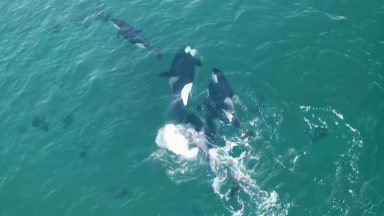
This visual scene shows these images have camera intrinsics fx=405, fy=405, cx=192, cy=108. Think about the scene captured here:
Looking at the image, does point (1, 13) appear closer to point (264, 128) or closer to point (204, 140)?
point (204, 140)

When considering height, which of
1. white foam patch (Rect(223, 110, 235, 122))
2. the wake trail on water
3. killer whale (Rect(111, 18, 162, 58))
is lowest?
the wake trail on water

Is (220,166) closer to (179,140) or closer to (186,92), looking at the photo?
(179,140)

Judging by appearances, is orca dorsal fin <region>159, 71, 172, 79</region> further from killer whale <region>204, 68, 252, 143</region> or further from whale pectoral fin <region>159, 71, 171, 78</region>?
killer whale <region>204, 68, 252, 143</region>

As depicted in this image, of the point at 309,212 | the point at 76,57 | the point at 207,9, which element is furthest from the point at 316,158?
the point at 76,57

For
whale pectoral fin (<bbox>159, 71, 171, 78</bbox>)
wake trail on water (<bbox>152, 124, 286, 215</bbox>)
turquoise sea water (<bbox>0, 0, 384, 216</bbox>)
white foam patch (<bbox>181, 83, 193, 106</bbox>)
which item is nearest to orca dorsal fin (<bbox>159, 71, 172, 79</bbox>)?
whale pectoral fin (<bbox>159, 71, 171, 78</bbox>)

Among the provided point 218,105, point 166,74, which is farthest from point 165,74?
point 218,105

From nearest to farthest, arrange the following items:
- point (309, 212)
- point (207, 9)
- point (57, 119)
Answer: point (309, 212)
point (57, 119)
point (207, 9)
